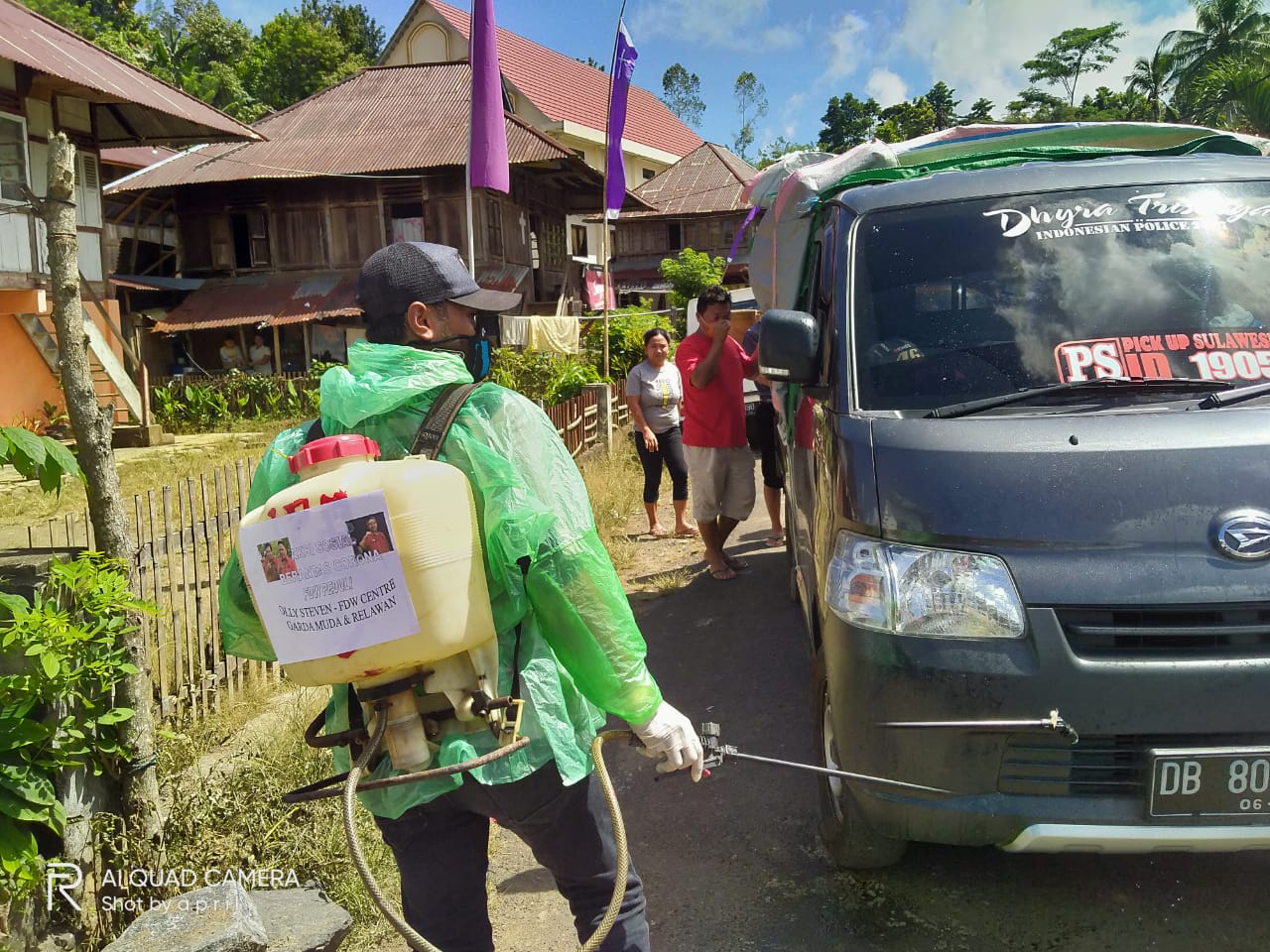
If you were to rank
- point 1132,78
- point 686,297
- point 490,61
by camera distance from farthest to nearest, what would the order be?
point 1132,78, point 686,297, point 490,61

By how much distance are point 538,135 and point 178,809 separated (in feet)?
67.3

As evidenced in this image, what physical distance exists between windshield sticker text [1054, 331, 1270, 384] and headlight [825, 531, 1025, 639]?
2.79 feet

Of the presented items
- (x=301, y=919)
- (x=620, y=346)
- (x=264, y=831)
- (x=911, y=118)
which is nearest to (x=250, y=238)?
(x=620, y=346)

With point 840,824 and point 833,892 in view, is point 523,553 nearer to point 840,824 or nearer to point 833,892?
point 840,824

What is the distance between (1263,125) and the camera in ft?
85.0

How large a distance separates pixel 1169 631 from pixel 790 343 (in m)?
1.47

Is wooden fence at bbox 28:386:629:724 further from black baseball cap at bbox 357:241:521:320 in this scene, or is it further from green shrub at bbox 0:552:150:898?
black baseball cap at bbox 357:241:521:320

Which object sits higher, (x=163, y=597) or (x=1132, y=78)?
(x=1132, y=78)

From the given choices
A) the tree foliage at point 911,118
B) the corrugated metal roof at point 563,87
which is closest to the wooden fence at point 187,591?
the corrugated metal roof at point 563,87

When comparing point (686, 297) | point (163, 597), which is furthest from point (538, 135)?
point (163, 597)

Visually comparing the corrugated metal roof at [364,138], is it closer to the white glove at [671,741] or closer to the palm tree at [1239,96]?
the palm tree at [1239,96]

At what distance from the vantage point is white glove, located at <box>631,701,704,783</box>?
2039mm

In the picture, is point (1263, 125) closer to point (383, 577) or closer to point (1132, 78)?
point (1132, 78)

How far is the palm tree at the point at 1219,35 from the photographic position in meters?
35.9
